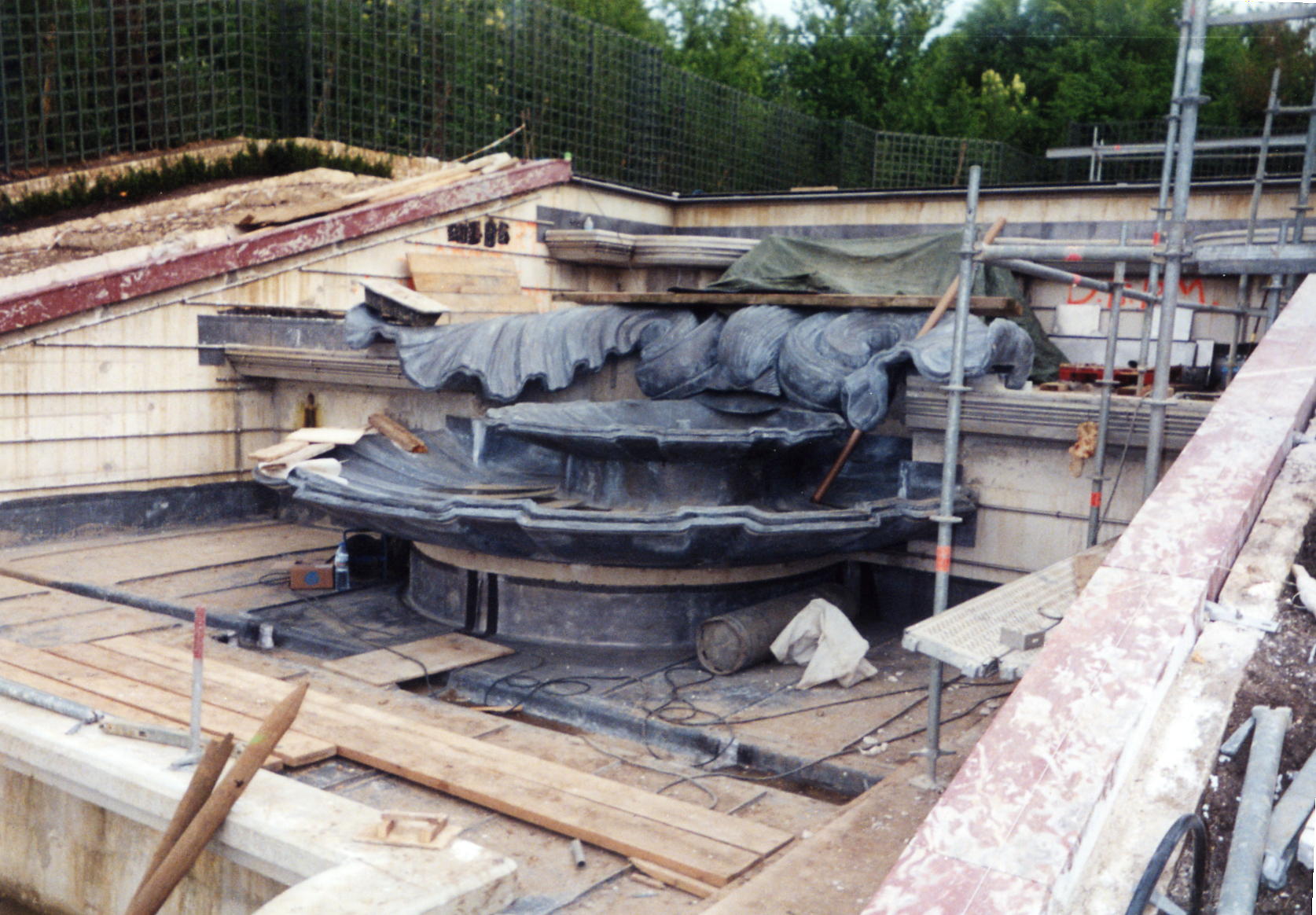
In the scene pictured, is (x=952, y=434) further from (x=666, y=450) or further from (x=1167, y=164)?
(x=1167, y=164)

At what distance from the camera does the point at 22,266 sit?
11.1m

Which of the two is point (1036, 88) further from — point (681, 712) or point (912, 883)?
point (912, 883)

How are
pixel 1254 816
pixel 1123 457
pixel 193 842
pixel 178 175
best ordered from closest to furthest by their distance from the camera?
pixel 1254 816, pixel 193 842, pixel 1123 457, pixel 178 175

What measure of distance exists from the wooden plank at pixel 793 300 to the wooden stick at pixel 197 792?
5317 millimetres

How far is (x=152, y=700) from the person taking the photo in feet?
19.5

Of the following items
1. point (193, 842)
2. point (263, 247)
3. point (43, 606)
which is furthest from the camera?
point (263, 247)

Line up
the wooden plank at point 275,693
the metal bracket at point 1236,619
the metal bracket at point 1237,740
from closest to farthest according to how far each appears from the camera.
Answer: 1. the metal bracket at point 1237,740
2. the metal bracket at point 1236,619
3. the wooden plank at point 275,693

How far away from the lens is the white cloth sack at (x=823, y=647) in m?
6.87

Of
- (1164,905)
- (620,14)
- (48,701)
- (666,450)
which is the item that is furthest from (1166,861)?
(620,14)

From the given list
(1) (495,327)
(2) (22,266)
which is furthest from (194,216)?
(1) (495,327)

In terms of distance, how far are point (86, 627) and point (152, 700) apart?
186cm

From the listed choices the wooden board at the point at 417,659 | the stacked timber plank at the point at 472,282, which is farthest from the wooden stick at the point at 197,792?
the stacked timber plank at the point at 472,282

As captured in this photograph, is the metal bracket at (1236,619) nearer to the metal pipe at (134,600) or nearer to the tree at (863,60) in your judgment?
the metal pipe at (134,600)

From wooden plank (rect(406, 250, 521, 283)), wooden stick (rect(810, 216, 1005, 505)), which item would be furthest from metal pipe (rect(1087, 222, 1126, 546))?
wooden plank (rect(406, 250, 521, 283))
